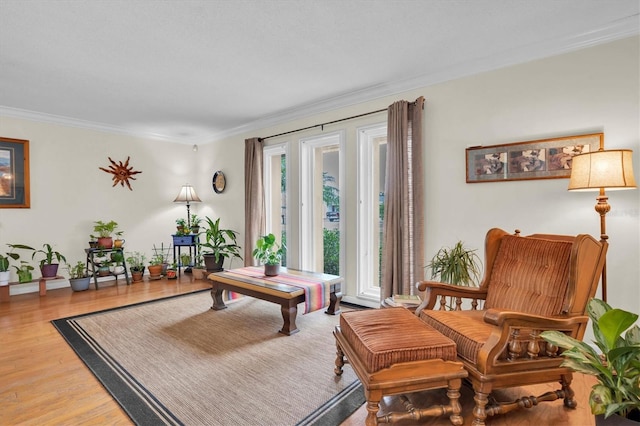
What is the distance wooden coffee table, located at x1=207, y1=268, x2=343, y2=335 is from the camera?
9.89 feet

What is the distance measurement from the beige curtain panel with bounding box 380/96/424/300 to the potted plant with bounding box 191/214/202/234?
375cm

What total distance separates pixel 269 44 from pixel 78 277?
14.2 feet

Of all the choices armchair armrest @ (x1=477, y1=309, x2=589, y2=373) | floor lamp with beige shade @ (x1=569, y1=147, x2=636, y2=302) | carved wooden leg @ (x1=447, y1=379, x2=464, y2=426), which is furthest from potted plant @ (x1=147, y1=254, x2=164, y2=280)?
floor lamp with beige shade @ (x1=569, y1=147, x2=636, y2=302)

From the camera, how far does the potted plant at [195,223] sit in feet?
19.5

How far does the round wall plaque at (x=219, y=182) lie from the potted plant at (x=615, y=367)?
541 centimetres

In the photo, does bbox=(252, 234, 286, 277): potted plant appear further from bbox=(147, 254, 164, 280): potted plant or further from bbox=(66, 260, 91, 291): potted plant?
bbox=(66, 260, 91, 291): potted plant

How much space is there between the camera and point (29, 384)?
7.15 feet

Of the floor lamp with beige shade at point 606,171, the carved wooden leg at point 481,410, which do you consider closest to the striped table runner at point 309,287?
the carved wooden leg at point 481,410

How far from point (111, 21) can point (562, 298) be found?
3.43 meters

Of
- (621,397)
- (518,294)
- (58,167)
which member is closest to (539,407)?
(518,294)

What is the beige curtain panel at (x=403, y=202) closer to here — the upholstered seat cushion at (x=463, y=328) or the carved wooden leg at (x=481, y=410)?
the upholstered seat cushion at (x=463, y=328)

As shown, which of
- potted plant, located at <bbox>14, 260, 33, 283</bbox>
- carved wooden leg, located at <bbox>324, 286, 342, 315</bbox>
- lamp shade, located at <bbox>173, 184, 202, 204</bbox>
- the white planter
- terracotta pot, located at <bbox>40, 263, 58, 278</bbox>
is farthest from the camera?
lamp shade, located at <bbox>173, 184, 202, 204</bbox>

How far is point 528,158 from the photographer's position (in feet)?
9.18

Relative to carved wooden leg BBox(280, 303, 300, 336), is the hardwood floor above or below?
below
